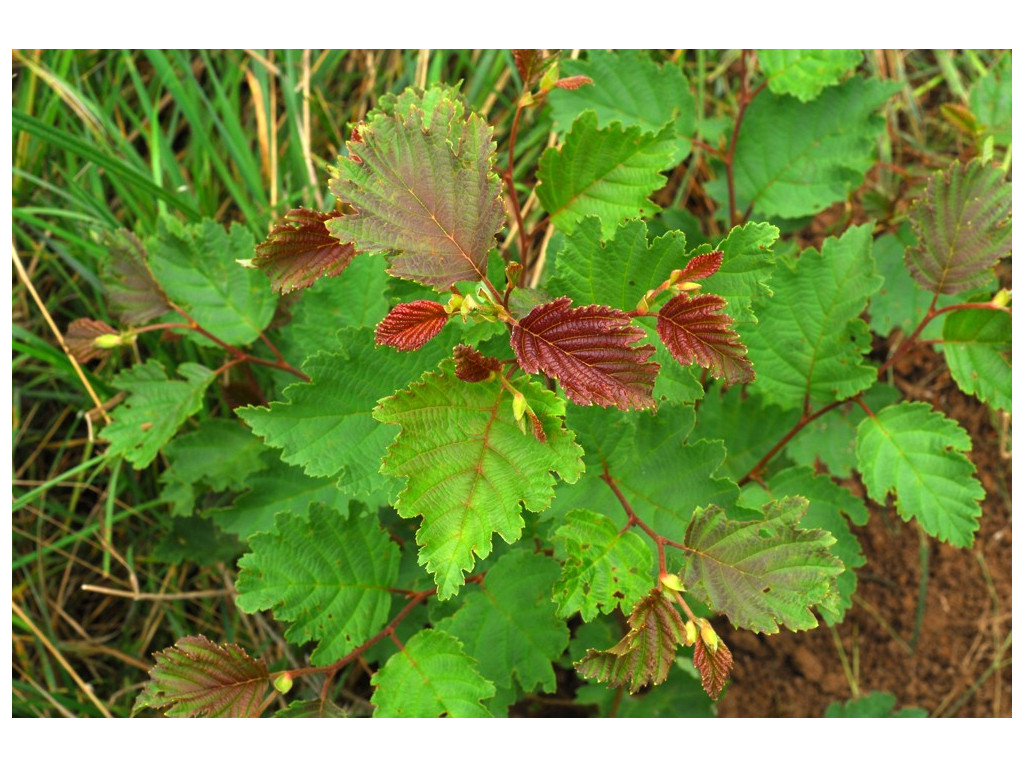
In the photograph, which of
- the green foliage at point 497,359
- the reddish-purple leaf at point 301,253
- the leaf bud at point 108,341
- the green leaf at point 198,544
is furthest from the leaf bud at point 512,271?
the green leaf at point 198,544

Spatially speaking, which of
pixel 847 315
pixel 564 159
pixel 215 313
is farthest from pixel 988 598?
pixel 215 313

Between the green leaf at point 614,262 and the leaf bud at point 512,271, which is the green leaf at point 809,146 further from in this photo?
the leaf bud at point 512,271

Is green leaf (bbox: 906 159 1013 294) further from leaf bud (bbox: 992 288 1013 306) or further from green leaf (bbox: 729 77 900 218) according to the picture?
green leaf (bbox: 729 77 900 218)

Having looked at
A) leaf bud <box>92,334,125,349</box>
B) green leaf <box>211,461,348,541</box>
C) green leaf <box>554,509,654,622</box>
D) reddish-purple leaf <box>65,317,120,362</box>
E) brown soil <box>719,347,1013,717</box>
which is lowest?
brown soil <box>719,347,1013,717</box>

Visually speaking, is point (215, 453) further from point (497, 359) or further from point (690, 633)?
point (690, 633)

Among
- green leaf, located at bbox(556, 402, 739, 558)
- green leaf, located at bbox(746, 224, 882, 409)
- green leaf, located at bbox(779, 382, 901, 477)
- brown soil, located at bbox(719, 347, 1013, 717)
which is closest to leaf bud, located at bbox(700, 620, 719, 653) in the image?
green leaf, located at bbox(556, 402, 739, 558)

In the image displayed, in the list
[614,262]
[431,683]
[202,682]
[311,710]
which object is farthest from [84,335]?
[614,262]
